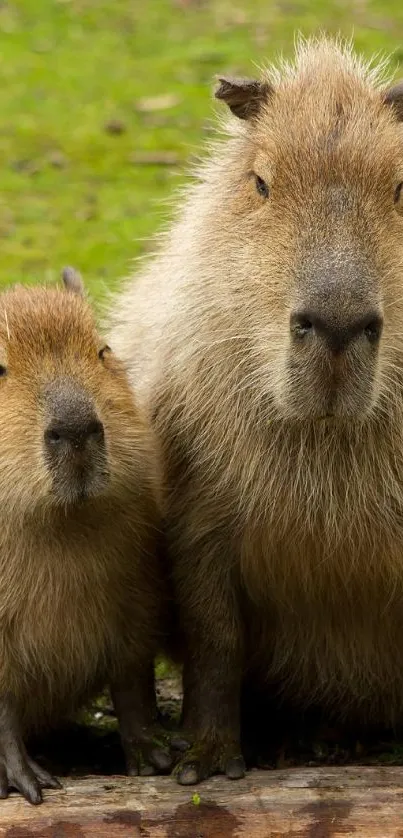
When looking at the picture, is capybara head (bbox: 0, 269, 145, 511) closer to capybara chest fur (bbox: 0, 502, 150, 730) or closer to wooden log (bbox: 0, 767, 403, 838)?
capybara chest fur (bbox: 0, 502, 150, 730)

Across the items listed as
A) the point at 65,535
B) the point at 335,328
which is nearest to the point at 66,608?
the point at 65,535

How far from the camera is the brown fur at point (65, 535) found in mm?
4594

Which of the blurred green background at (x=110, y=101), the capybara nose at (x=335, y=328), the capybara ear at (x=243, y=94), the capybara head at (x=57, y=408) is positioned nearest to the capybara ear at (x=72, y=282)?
the capybara head at (x=57, y=408)

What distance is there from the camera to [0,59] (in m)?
14.0

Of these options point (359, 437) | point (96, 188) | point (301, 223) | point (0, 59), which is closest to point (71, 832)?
point (359, 437)

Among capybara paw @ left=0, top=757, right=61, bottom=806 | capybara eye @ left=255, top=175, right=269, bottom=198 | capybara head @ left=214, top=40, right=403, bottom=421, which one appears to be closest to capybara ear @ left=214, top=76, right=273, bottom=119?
capybara head @ left=214, top=40, right=403, bottom=421

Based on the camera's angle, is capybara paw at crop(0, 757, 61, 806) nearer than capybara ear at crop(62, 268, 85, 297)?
Yes

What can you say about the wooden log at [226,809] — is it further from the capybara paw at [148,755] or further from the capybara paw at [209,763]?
the capybara paw at [148,755]

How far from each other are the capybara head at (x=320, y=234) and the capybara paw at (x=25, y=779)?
1.32 metres

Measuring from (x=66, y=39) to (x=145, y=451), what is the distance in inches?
404

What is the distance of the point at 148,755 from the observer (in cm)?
511

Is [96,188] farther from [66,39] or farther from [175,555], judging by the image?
[175,555]

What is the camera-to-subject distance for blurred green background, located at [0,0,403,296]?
33.8ft

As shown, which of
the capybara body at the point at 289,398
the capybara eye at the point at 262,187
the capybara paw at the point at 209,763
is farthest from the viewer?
the capybara paw at the point at 209,763
